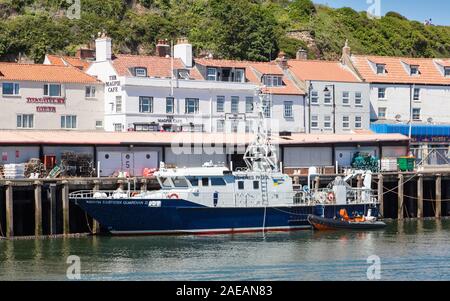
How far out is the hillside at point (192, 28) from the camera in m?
76.5

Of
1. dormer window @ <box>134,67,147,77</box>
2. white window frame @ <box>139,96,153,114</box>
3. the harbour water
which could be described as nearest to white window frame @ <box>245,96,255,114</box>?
white window frame @ <box>139,96,153,114</box>

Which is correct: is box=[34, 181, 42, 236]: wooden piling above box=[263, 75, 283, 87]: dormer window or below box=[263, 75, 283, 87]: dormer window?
below

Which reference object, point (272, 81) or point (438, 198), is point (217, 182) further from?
point (272, 81)

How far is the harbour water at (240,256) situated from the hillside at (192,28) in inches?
1367

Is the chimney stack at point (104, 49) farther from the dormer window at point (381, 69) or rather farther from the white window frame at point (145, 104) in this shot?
the dormer window at point (381, 69)

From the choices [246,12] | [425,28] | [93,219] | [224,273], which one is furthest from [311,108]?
[425,28]

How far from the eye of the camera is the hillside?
76.5m

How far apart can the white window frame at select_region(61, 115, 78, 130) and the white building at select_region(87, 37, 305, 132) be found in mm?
2445

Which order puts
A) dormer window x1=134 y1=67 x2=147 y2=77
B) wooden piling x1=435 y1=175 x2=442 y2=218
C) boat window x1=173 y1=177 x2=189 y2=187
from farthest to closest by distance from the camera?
1. dormer window x1=134 y1=67 x2=147 y2=77
2. wooden piling x1=435 y1=175 x2=442 y2=218
3. boat window x1=173 y1=177 x2=189 y2=187

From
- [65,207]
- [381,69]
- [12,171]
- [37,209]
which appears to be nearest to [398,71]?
[381,69]

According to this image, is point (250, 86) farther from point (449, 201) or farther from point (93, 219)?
point (93, 219)

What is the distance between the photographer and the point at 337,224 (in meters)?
50.6

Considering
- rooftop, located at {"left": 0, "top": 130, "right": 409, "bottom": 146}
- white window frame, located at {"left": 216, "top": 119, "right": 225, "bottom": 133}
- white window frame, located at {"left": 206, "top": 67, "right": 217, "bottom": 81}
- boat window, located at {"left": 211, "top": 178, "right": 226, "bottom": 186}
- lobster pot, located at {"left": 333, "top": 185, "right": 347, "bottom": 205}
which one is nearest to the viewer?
boat window, located at {"left": 211, "top": 178, "right": 226, "bottom": 186}

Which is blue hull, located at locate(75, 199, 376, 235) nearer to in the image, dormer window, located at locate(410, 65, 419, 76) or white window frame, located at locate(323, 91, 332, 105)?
white window frame, located at locate(323, 91, 332, 105)
